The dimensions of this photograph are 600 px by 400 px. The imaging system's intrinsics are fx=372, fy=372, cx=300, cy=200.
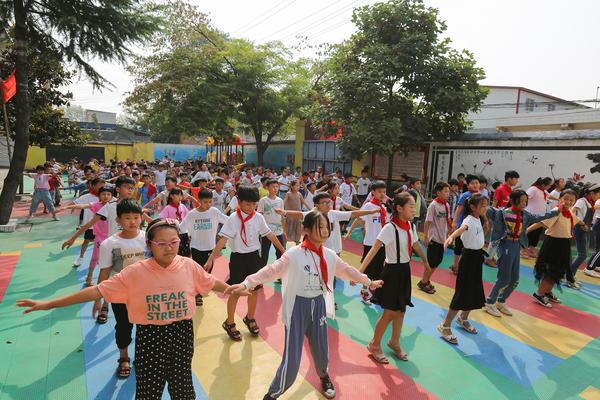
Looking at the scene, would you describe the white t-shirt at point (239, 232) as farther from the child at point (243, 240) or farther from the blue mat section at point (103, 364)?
the blue mat section at point (103, 364)

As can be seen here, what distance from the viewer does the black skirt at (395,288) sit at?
389 centimetres

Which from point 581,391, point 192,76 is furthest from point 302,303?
point 192,76

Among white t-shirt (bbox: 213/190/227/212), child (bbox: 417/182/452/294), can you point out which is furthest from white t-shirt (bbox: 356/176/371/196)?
child (bbox: 417/182/452/294)

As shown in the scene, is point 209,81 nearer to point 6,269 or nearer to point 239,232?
point 6,269

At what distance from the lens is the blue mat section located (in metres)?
3.33

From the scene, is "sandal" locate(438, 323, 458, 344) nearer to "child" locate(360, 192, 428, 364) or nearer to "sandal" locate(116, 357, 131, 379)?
"child" locate(360, 192, 428, 364)

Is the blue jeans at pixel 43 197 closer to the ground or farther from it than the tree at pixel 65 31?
closer to the ground

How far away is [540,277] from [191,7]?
20.5 m

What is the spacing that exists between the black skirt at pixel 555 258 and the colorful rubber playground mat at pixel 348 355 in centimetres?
57

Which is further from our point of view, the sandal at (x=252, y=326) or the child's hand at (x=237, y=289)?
the sandal at (x=252, y=326)

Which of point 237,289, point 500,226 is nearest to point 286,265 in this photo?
point 237,289

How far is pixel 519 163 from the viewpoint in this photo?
10781mm

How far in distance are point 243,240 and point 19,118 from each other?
8.57 meters

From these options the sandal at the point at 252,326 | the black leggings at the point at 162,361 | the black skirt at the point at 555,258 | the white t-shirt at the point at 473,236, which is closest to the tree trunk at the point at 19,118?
the sandal at the point at 252,326
